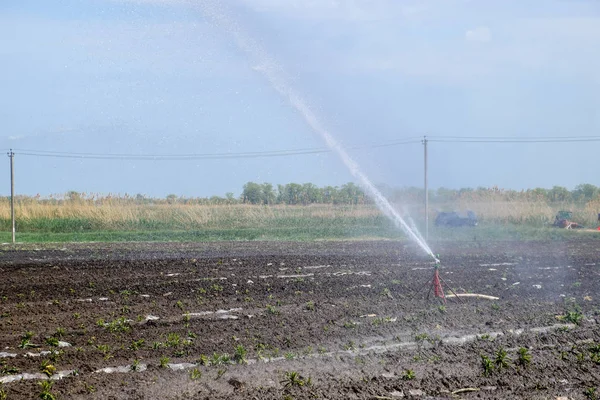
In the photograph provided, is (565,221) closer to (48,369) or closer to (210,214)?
(210,214)

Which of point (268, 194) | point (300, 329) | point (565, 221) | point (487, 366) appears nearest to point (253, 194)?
point (268, 194)

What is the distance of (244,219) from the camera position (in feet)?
136

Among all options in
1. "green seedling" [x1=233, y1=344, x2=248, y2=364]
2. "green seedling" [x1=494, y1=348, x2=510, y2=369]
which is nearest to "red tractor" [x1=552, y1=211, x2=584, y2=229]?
"green seedling" [x1=494, y1=348, x2=510, y2=369]

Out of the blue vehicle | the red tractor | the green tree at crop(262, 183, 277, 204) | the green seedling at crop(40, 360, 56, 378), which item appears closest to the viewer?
the green seedling at crop(40, 360, 56, 378)

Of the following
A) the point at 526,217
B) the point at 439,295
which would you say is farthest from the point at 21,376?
the point at 526,217

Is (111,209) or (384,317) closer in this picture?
(384,317)

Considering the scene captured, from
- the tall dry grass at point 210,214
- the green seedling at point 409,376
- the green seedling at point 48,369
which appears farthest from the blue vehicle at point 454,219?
the green seedling at point 48,369

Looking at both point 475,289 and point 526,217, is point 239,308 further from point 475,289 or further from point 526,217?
point 526,217

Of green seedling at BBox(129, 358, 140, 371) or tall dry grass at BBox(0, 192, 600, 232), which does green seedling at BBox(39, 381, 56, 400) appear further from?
tall dry grass at BBox(0, 192, 600, 232)

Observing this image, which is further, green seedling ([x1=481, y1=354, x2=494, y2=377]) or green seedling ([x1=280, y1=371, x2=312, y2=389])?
green seedling ([x1=481, y1=354, x2=494, y2=377])

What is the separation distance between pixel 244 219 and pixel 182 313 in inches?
1166

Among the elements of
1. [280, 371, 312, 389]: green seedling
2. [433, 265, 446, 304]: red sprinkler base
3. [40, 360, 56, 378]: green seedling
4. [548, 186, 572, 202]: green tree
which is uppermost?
[548, 186, 572, 202]: green tree

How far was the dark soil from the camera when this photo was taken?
7.95 m

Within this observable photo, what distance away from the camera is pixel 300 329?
34.7 feet
